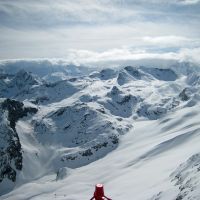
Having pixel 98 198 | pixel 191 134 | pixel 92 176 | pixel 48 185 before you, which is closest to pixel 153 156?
pixel 191 134

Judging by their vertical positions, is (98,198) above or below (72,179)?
above

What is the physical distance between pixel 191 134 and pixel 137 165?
35.1m

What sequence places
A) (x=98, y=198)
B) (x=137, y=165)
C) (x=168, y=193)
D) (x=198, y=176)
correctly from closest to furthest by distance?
(x=98, y=198) → (x=198, y=176) → (x=168, y=193) → (x=137, y=165)

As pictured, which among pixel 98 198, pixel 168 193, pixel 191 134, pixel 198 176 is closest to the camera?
pixel 98 198

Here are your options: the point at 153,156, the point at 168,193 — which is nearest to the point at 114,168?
the point at 153,156

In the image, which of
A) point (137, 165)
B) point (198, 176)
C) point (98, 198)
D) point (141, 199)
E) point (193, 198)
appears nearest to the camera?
point (98, 198)

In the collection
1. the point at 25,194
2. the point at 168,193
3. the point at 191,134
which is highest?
the point at 168,193

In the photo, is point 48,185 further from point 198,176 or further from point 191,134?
point 198,176

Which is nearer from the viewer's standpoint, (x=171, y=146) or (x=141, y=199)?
(x=141, y=199)

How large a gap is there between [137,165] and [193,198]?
13783 cm

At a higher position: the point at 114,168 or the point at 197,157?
the point at 197,157

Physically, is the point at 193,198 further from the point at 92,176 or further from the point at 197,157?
the point at 92,176

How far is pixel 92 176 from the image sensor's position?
634 ft

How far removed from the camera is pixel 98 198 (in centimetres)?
1569
